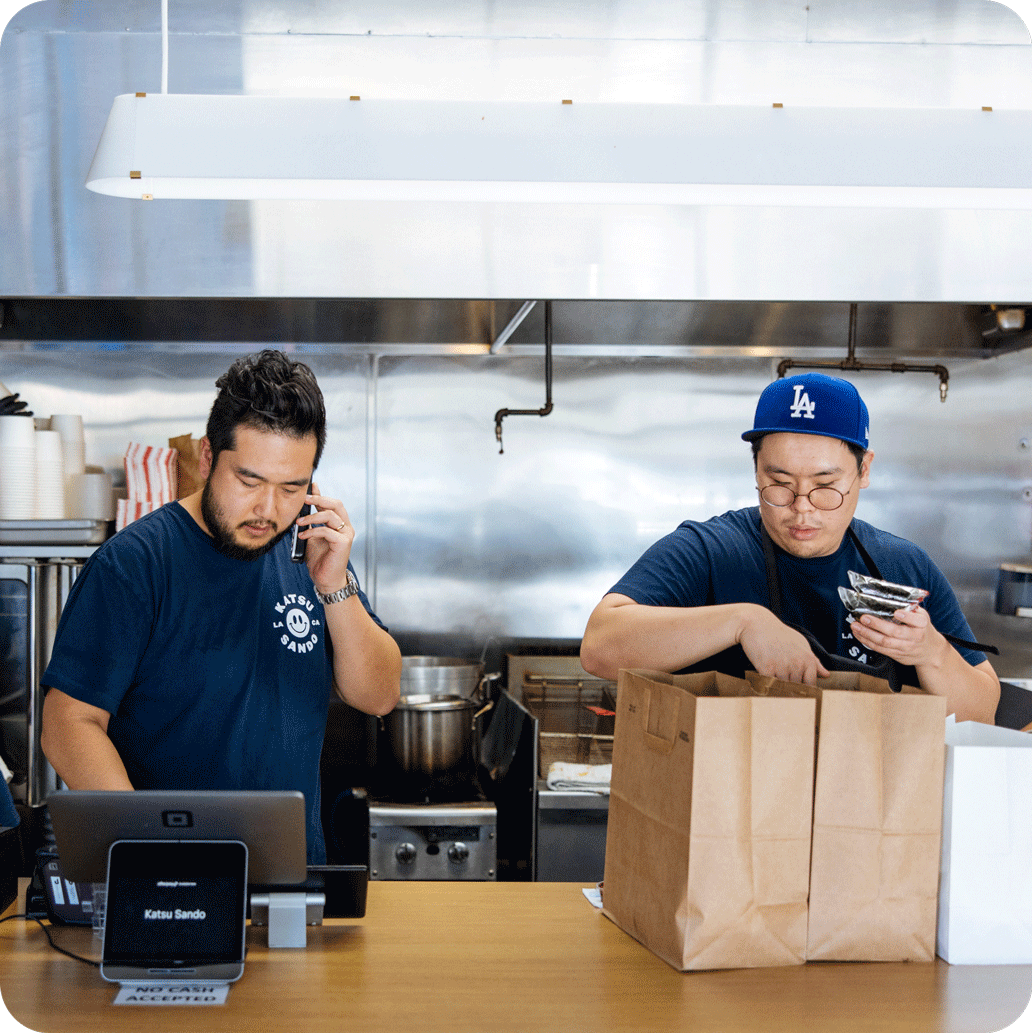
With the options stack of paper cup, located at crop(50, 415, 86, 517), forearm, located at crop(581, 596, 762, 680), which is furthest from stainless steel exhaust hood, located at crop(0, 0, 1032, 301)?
forearm, located at crop(581, 596, 762, 680)

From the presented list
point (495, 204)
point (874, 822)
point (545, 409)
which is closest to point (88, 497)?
point (545, 409)

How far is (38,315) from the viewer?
11.6ft

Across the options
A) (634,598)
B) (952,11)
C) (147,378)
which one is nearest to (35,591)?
(147,378)

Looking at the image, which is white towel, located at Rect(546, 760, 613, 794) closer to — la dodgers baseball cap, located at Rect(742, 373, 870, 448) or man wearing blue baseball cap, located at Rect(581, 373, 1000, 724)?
man wearing blue baseball cap, located at Rect(581, 373, 1000, 724)

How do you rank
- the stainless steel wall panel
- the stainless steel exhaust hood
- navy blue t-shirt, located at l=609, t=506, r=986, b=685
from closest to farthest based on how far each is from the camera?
1. navy blue t-shirt, located at l=609, t=506, r=986, b=685
2. the stainless steel exhaust hood
3. the stainless steel wall panel

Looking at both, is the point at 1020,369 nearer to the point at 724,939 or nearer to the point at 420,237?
the point at 420,237

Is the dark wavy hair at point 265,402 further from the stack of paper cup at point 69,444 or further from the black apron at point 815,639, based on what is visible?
the stack of paper cup at point 69,444

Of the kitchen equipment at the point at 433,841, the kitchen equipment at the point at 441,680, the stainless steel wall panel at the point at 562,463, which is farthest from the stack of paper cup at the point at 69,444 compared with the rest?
the kitchen equipment at the point at 433,841

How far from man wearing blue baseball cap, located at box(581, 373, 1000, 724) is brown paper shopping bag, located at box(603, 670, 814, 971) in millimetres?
292

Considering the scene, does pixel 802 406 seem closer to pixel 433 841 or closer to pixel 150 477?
pixel 433 841

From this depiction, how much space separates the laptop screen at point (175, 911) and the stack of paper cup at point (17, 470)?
197 centimetres

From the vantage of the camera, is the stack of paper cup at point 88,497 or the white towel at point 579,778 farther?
the stack of paper cup at point 88,497

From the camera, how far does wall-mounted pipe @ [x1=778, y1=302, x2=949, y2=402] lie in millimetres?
3531

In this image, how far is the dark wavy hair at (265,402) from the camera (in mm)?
1756
